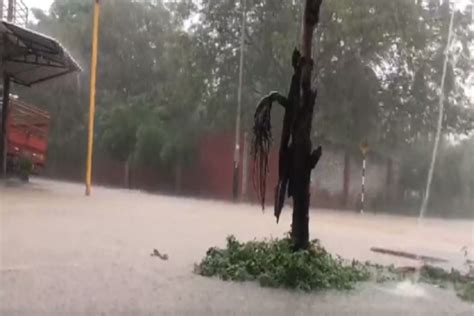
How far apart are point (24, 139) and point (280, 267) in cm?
1737

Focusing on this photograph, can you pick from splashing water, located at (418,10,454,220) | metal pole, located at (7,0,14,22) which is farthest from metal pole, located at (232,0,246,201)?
metal pole, located at (7,0,14,22)

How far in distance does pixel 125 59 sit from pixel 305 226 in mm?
27249

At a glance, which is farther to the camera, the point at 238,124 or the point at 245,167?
the point at 245,167

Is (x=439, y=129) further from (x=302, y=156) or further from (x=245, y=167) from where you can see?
(x=302, y=156)

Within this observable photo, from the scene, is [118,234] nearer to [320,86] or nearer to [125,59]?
Result: [320,86]

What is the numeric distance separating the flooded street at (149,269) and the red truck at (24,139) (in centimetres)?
894

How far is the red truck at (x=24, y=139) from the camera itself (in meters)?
22.5

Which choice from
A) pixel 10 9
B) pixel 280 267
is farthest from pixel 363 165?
pixel 280 267

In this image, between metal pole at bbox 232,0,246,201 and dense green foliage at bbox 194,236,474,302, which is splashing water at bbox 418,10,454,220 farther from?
dense green foliage at bbox 194,236,474,302

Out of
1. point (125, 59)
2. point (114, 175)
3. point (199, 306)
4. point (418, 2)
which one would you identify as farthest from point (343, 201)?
point (199, 306)

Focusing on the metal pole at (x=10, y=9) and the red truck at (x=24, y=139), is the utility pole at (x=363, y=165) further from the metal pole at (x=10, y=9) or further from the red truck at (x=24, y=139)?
the metal pole at (x=10, y=9)

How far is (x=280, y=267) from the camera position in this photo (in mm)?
7566

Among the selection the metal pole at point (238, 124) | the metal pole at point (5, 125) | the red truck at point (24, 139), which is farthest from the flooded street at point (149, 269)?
the red truck at point (24, 139)

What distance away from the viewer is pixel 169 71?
91.6 ft
